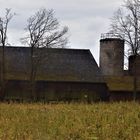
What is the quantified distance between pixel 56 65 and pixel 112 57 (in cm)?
801

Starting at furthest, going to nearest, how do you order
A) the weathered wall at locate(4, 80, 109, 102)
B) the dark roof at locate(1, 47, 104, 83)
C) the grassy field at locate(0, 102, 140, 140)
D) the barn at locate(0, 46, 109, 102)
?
1. the dark roof at locate(1, 47, 104, 83)
2. the barn at locate(0, 46, 109, 102)
3. the weathered wall at locate(4, 80, 109, 102)
4. the grassy field at locate(0, 102, 140, 140)

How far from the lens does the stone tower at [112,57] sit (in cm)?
6694

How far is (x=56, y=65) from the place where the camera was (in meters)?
65.7

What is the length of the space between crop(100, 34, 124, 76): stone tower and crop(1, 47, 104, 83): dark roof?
7.27 ft

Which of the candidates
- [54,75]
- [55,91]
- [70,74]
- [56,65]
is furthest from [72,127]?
[56,65]

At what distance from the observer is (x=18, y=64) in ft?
212

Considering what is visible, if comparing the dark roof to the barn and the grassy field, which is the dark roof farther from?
the grassy field

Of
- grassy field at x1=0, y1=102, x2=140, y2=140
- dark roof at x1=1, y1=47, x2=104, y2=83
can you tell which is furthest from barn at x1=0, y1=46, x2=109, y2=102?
grassy field at x1=0, y1=102, x2=140, y2=140

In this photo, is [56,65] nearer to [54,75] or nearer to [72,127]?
[54,75]

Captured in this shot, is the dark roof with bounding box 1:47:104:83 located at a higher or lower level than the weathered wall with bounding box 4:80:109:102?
higher

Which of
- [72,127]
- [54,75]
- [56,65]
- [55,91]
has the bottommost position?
[55,91]

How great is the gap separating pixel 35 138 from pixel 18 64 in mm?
55691

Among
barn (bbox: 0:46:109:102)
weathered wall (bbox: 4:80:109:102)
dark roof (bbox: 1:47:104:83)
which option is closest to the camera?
weathered wall (bbox: 4:80:109:102)

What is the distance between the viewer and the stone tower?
66938 millimetres
